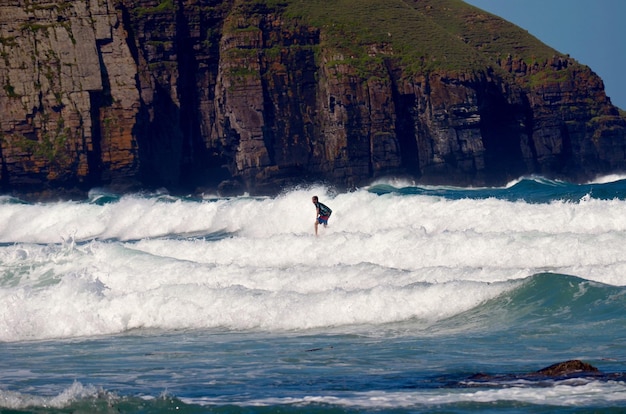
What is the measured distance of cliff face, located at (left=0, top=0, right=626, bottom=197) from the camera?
2635 inches

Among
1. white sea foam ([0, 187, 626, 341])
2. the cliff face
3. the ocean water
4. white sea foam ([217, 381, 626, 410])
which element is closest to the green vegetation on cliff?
the cliff face

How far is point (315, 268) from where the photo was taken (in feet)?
78.4

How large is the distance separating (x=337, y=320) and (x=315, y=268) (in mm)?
4419

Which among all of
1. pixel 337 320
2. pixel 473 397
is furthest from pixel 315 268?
pixel 473 397

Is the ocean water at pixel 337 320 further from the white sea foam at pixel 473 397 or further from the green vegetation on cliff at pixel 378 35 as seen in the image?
the green vegetation on cliff at pixel 378 35

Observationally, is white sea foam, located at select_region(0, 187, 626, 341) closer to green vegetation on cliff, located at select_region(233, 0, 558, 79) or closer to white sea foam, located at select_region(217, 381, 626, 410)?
white sea foam, located at select_region(217, 381, 626, 410)

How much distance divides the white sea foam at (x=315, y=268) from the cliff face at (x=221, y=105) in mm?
28532

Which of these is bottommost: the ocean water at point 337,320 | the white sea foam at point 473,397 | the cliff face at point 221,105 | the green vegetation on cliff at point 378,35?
the white sea foam at point 473,397

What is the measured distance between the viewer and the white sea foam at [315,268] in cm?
1998

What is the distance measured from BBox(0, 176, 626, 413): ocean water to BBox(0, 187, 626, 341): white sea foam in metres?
0.04

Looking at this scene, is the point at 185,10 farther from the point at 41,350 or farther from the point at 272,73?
the point at 41,350

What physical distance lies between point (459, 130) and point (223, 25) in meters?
16.4

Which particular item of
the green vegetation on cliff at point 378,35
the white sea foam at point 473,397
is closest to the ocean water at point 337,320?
the white sea foam at point 473,397

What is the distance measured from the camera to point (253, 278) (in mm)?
23453
